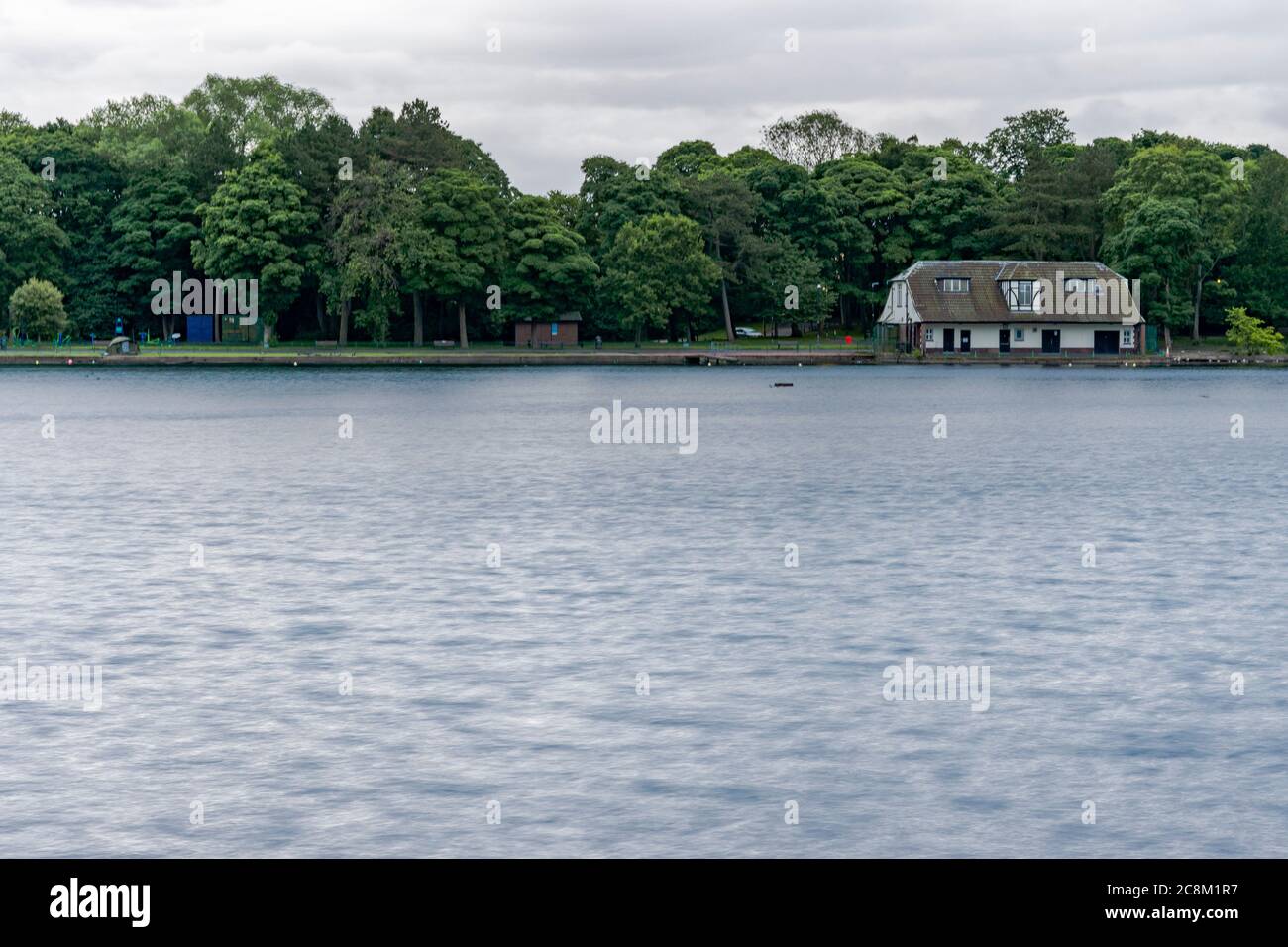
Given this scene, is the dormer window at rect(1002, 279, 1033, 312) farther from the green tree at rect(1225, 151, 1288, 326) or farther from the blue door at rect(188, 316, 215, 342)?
the blue door at rect(188, 316, 215, 342)

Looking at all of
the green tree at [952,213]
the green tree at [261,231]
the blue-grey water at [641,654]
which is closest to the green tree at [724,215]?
the green tree at [952,213]

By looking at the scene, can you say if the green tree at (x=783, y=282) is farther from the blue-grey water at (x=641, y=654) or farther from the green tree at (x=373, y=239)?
the blue-grey water at (x=641, y=654)

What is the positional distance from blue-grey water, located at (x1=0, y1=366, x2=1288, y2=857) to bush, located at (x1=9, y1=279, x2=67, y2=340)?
68646mm

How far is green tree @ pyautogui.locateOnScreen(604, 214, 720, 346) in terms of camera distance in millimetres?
124125

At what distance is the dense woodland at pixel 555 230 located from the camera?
121688 millimetres

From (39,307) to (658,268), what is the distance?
4458 cm

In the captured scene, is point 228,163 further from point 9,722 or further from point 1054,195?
point 9,722

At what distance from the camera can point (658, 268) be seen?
12425 centimetres

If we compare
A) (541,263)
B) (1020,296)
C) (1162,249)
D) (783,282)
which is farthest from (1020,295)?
(541,263)

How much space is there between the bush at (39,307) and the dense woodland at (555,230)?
0.36m

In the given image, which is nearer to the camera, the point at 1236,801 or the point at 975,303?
the point at 1236,801
